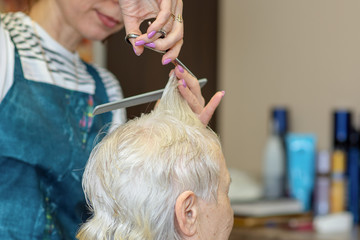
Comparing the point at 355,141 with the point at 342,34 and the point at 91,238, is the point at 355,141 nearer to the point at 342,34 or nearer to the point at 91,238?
the point at 342,34

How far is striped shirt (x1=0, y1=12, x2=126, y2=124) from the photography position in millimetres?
1340

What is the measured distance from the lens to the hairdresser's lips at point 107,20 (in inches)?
55.4

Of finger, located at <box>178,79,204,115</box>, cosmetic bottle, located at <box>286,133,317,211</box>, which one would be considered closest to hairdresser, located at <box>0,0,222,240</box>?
finger, located at <box>178,79,204,115</box>

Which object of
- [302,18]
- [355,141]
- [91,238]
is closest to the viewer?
[91,238]

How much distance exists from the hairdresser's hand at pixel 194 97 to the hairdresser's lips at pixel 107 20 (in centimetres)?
31

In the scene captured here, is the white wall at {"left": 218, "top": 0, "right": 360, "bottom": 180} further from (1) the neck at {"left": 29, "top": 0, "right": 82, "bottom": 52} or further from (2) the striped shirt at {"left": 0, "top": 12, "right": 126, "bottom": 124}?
(1) the neck at {"left": 29, "top": 0, "right": 82, "bottom": 52}

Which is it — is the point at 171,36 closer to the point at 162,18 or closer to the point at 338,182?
the point at 162,18

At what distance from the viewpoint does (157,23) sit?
42.3 inches

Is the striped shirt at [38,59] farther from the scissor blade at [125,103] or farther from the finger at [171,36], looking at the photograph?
the finger at [171,36]

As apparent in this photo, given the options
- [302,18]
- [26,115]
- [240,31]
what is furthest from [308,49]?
[26,115]

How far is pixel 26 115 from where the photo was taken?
1.34m

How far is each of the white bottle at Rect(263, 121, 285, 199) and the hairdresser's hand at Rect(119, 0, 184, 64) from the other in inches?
55.4

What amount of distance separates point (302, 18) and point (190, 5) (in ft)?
1.86

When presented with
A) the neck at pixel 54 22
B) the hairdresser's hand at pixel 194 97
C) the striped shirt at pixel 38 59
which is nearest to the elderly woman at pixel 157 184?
the hairdresser's hand at pixel 194 97
